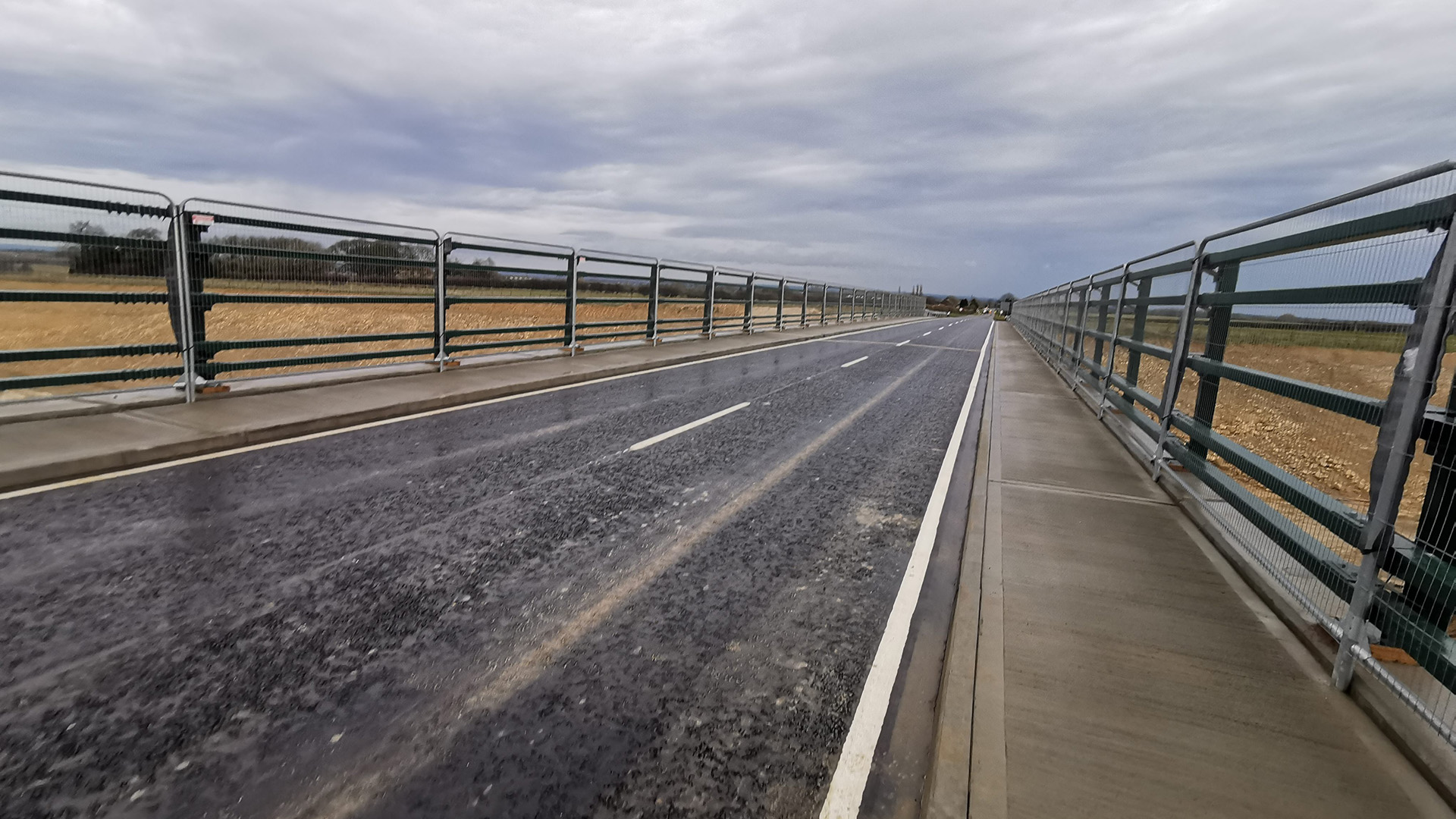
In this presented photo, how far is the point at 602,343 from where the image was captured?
1773 cm

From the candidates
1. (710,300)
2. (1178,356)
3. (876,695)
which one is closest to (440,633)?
(876,695)

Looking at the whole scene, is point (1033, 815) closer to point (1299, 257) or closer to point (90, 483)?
point (1299, 257)

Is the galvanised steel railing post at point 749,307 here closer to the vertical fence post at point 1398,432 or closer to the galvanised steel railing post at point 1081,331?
the galvanised steel railing post at point 1081,331

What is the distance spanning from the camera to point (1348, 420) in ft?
12.4

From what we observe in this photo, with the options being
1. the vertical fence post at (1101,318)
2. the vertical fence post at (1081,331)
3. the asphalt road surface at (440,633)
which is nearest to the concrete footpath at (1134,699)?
the asphalt road surface at (440,633)

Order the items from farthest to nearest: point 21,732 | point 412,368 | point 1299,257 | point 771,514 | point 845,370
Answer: point 845,370, point 412,368, point 771,514, point 1299,257, point 21,732

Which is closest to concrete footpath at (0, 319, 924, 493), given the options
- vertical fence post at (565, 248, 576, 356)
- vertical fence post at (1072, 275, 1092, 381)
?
vertical fence post at (565, 248, 576, 356)

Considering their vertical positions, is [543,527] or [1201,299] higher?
[1201,299]

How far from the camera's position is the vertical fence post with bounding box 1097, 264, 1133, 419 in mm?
9617

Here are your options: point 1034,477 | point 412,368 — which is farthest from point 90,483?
point 1034,477

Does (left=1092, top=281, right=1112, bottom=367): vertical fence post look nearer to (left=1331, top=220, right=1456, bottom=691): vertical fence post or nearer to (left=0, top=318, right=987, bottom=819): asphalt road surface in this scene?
(left=0, top=318, right=987, bottom=819): asphalt road surface

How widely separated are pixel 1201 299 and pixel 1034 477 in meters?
2.06

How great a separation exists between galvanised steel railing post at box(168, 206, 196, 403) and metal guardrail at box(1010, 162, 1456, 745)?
10039 mm

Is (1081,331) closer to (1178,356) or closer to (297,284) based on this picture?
(1178,356)
